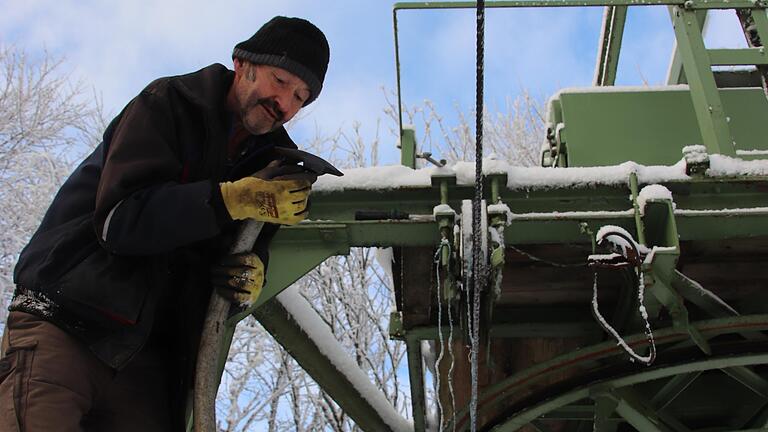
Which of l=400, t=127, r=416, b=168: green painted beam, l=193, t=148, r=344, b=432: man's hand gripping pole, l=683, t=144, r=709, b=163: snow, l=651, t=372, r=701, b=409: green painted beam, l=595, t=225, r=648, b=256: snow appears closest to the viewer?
l=193, t=148, r=344, b=432: man's hand gripping pole

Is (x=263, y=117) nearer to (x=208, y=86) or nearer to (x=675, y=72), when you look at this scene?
(x=208, y=86)

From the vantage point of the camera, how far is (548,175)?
373 centimetres

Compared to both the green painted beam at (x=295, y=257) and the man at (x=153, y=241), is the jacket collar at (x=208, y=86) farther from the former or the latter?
the green painted beam at (x=295, y=257)

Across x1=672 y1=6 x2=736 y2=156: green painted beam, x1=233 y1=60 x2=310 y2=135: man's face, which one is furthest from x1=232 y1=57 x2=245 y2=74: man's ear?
x1=672 y1=6 x2=736 y2=156: green painted beam

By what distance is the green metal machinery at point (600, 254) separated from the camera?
3.57 meters

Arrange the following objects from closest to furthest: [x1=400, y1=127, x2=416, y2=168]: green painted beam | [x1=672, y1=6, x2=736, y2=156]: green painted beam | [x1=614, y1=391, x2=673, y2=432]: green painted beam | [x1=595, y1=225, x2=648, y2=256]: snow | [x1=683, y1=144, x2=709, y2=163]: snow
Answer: [x1=595, y1=225, x2=648, y2=256]: snow
[x1=683, y1=144, x2=709, y2=163]: snow
[x1=672, y1=6, x2=736, y2=156]: green painted beam
[x1=400, y1=127, x2=416, y2=168]: green painted beam
[x1=614, y1=391, x2=673, y2=432]: green painted beam

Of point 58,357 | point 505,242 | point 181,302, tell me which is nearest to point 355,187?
point 505,242

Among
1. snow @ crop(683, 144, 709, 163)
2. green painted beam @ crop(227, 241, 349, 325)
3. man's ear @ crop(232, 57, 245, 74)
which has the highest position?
snow @ crop(683, 144, 709, 163)

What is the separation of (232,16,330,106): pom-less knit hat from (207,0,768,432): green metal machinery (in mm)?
1097

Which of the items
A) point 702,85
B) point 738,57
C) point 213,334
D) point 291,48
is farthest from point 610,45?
point 213,334

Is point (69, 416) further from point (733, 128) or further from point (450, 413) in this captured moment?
point (733, 128)

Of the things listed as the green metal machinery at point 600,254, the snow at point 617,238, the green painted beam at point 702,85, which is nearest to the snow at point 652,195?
the green metal machinery at point 600,254

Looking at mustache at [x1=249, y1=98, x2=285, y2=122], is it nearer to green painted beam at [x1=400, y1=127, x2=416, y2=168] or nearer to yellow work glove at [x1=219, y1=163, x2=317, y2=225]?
yellow work glove at [x1=219, y1=163, x2=317, y2=225]

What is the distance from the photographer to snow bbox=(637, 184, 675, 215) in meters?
3.50
